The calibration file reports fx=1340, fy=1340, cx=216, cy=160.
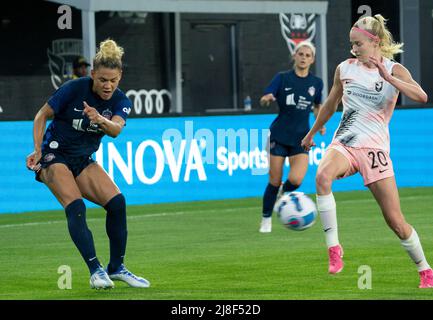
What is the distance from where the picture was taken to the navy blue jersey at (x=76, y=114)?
444 inches

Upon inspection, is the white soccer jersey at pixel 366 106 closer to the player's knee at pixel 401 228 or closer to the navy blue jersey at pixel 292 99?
the player's knee at pixel 401 228

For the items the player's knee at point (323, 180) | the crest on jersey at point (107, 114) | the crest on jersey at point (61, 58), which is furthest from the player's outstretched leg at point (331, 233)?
the crest on jersey at point (61, 58)

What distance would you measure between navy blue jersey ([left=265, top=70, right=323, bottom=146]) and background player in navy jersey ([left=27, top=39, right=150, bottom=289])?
17.4 feet

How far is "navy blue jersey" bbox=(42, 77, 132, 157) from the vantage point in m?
11.3

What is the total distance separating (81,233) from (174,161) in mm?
→ 9312

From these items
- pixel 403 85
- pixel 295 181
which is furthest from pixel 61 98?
pixel 295 181

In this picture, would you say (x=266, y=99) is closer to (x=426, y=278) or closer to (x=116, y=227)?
(x=116, y=227)

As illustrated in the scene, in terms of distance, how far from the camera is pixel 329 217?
11.4 m

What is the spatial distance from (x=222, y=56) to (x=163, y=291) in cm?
1937

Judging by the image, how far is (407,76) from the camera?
1092 cm

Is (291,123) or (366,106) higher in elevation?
(366,106)
